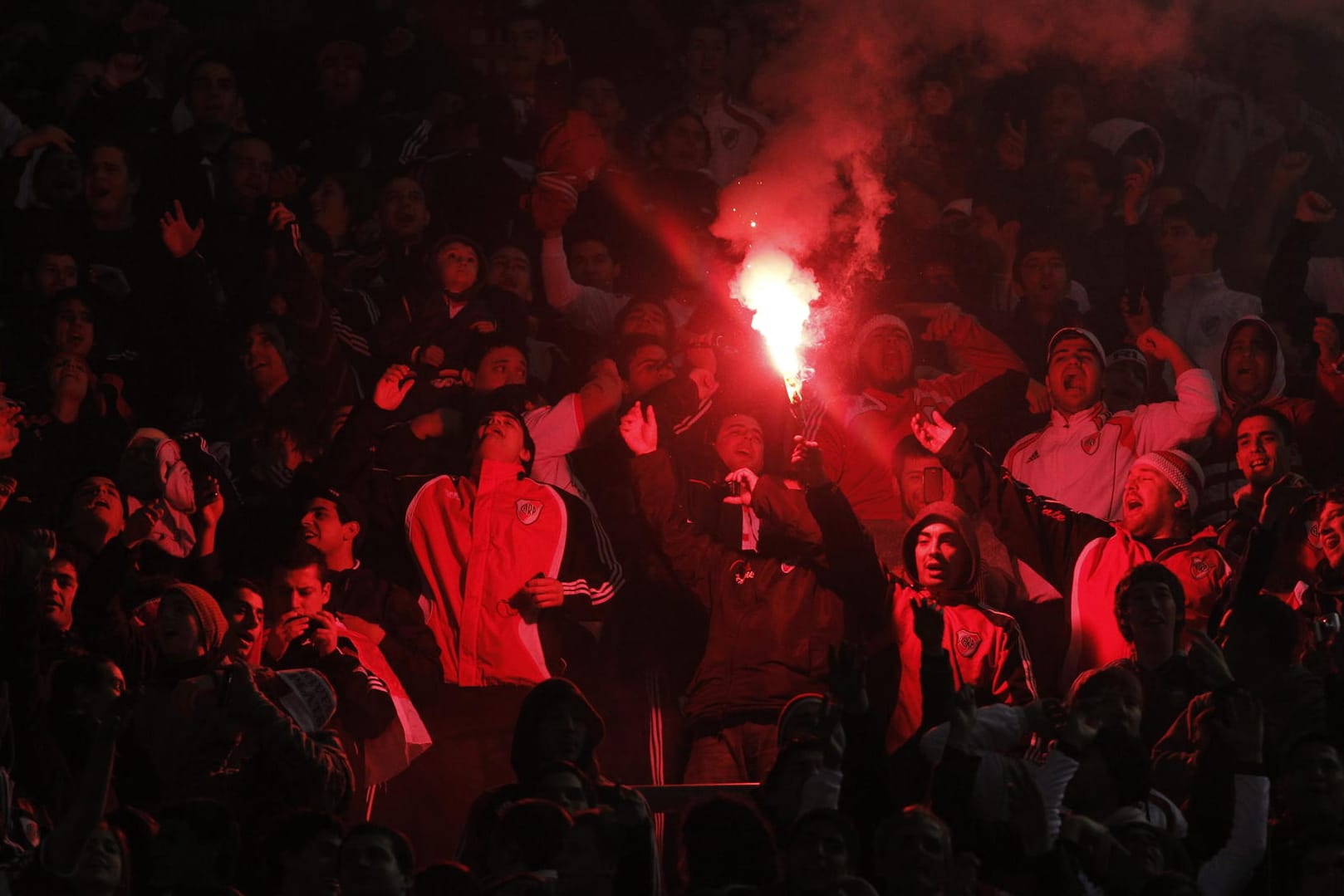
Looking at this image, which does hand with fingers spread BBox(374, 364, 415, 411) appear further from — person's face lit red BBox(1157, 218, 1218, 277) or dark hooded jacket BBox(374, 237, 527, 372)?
person's face lit red BBox(1157, 218, 1218, 277)

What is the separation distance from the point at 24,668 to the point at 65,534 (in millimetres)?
1537

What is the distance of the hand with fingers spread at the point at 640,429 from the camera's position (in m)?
9.18

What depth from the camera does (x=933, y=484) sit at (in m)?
9.24

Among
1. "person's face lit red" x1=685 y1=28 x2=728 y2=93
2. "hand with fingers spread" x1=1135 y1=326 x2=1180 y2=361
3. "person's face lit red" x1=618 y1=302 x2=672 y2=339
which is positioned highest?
"person's face lit red" x1=685 y1=28 x2=728 y2=93

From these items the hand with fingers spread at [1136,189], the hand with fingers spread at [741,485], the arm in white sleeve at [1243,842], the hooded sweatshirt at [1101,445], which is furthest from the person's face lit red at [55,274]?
the arm in white sleeve at [1243,842]

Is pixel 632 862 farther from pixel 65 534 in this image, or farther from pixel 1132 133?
pixel 1132 133

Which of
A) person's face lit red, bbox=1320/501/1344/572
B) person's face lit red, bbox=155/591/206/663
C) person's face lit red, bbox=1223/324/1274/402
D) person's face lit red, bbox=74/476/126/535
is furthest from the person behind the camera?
person's face lit red, bbox=1223/324/1274/402

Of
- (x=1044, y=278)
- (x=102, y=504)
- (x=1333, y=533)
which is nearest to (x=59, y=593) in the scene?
(x=102, y=504)

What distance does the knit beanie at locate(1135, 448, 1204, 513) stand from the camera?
357 inches

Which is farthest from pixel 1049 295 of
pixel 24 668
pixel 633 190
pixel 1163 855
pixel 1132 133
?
pixel 24 668

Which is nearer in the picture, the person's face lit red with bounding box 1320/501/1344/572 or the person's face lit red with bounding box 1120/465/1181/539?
the person's face lit red with bounding box 1320/501/1344/572

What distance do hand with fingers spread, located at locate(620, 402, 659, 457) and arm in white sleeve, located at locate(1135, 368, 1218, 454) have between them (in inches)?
98.7

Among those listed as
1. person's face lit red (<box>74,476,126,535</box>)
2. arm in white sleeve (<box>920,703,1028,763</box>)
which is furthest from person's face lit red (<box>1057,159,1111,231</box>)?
person's face lit red (<box>74,476,126,535</box>)

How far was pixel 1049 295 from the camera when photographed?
982cm
